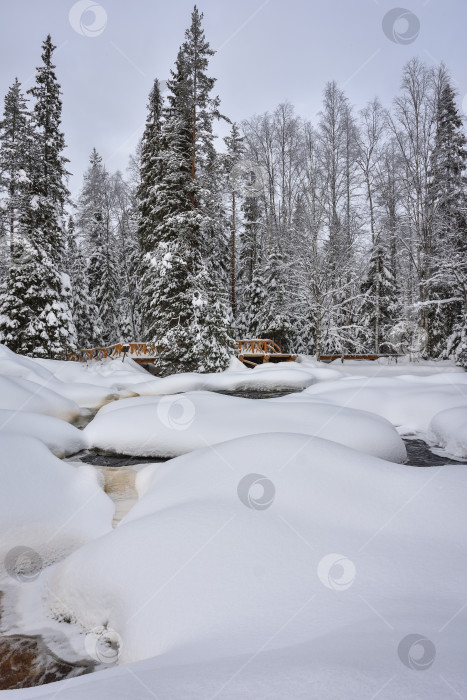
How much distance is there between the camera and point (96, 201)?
2855 cm

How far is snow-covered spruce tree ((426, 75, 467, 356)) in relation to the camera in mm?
17047

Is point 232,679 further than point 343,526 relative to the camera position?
No

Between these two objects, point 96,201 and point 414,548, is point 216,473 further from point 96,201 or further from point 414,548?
point 96,201

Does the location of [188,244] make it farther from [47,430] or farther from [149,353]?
[47,430]

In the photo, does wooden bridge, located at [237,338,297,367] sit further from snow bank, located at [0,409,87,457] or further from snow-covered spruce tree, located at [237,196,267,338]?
snow bank, located at [0,409,87,457]

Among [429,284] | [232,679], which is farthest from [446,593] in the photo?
[429,284]

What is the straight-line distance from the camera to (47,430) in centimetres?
547

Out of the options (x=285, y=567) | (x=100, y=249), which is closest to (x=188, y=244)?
(x=285, y=567)

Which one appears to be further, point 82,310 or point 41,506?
point 82,310

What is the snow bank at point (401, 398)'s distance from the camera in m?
7.71

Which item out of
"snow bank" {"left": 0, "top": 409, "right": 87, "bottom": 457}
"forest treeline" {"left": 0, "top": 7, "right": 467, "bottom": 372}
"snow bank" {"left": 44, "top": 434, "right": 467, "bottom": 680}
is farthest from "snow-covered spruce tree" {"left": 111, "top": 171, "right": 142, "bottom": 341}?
"snow bank" {"left": 44, "top": 434, "right": 467, "bottom": 680}

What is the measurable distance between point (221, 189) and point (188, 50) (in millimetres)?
4908

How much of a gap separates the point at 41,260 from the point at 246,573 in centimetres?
1558

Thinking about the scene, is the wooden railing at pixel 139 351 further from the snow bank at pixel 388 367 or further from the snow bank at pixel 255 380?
the snow bank at pixel 255 380
